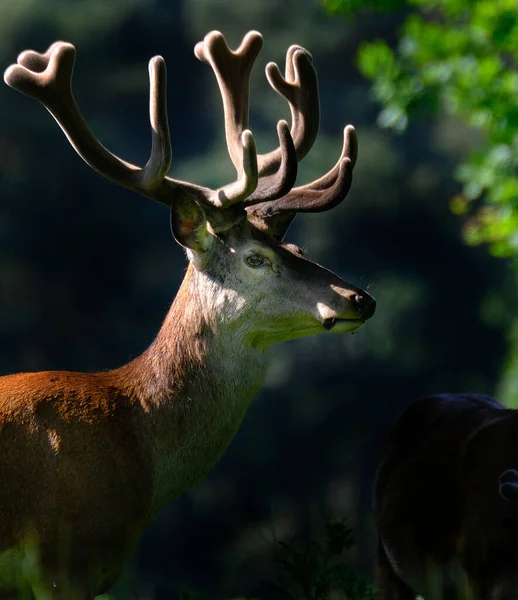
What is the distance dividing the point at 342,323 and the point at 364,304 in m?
0.11

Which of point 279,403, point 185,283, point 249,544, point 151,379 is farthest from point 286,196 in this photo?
point 279,403

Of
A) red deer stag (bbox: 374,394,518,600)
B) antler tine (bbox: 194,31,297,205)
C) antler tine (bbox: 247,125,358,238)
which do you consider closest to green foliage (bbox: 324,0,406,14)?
antler tine (bbox: 194,31,297,205)

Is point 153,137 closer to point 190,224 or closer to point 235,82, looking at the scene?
point 190,224

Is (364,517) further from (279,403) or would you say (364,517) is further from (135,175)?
(135,175)

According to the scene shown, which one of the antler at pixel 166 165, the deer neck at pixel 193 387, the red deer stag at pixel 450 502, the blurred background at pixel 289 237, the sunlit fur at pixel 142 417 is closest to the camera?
the sunlit fur at pixel 142 417

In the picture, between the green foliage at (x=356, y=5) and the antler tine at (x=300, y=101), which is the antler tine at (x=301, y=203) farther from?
the green foliage at (x=356, y=5)

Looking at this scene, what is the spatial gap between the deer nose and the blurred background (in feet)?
43.0

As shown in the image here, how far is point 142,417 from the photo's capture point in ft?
14.9

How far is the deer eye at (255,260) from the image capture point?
15.6 feet

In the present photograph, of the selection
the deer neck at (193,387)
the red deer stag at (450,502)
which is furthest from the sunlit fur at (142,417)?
the red deer stag at (450,502)

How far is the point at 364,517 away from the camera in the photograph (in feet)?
62.0

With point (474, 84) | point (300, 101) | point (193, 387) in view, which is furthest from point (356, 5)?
point (193, 387)

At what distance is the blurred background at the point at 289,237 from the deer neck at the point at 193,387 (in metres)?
12.9

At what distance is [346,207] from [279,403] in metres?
4.17
